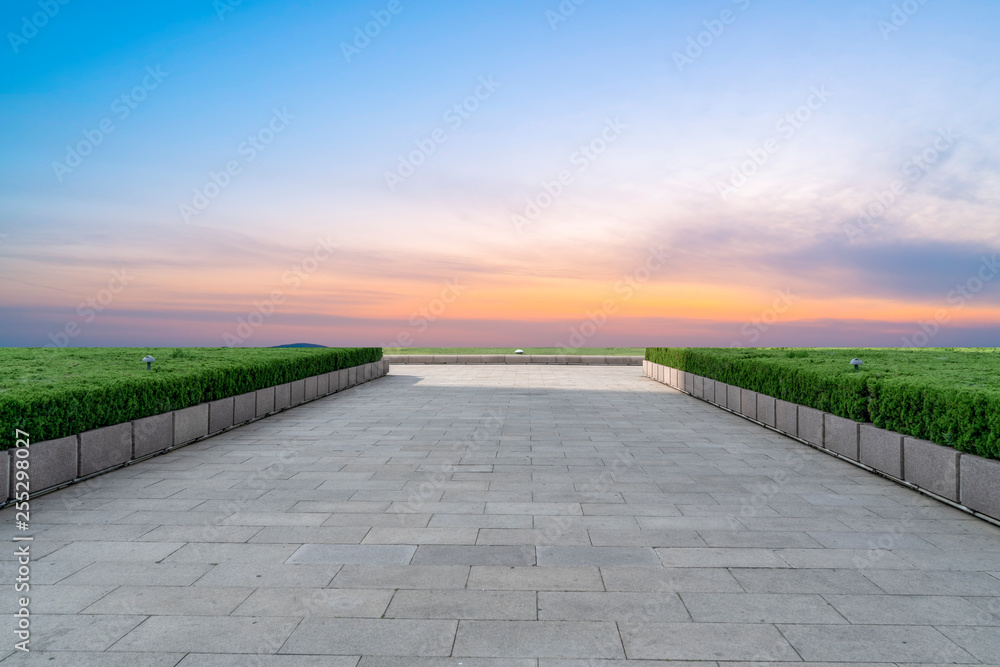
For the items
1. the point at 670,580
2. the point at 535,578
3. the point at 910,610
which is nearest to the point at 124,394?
the point at 535,578

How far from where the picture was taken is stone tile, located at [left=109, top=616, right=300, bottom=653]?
3600 millimetres

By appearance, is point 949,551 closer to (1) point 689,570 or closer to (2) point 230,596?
(1) point 689,570

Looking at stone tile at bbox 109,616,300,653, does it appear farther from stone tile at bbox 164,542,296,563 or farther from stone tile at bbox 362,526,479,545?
stone tile at bbox 362,526,479,545

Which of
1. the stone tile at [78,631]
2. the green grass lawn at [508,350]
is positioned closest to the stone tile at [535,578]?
the stone tile at [78,631]

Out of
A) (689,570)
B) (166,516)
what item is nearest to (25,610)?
(166,516)

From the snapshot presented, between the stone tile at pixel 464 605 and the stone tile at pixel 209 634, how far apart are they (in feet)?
2.29

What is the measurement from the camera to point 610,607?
407 cm

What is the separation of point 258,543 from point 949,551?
5922 mm

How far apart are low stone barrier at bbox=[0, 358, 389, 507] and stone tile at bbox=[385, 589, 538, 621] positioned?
4936 millimetres

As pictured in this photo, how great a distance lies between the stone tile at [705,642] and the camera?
3.51m

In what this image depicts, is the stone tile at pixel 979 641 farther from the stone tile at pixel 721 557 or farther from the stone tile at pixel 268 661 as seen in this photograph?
the stone tile at pixel 268 661

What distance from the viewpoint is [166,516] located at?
605cm

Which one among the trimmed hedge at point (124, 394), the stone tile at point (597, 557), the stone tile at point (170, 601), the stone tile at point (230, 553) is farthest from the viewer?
the trimmed hedge at point (124, 394)

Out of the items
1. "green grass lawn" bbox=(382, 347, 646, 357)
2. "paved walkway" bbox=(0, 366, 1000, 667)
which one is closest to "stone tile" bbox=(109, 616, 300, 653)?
"paved walkway" bbox=(0, 366, 1000, 667)
